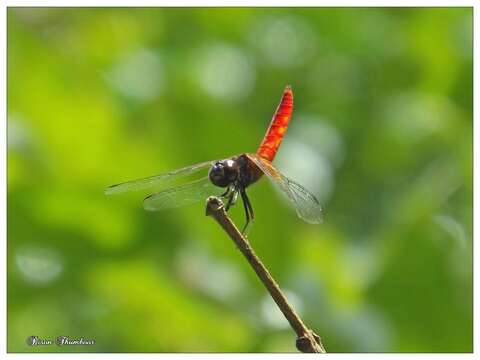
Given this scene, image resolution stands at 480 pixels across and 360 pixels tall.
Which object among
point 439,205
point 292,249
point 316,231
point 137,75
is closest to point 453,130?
point 439,205

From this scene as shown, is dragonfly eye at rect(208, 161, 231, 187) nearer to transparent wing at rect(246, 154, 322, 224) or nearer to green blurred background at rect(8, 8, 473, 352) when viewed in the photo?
transparent wing at rect(246, 154, 322, 224)

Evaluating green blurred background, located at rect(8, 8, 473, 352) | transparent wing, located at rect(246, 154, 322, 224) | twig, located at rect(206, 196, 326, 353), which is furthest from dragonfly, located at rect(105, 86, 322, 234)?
twig, located at rect(206, 196, 326, 353)

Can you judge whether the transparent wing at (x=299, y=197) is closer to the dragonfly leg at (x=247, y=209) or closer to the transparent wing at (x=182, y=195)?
the dragonfly leg at (x=247, y=209)

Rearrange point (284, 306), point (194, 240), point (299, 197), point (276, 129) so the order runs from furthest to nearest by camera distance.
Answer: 1. point (194, 240)
2. point (276, 129)
3. point (299, 197)
4. point (284, 306)

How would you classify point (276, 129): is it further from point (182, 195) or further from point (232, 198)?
point (182, 195)

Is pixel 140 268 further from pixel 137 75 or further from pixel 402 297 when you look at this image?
pixel 137 75

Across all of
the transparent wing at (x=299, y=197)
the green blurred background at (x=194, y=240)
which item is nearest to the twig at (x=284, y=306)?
the transparent wing at (x=299, y=197)

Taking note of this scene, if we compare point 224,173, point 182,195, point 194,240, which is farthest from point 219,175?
point 194,240
